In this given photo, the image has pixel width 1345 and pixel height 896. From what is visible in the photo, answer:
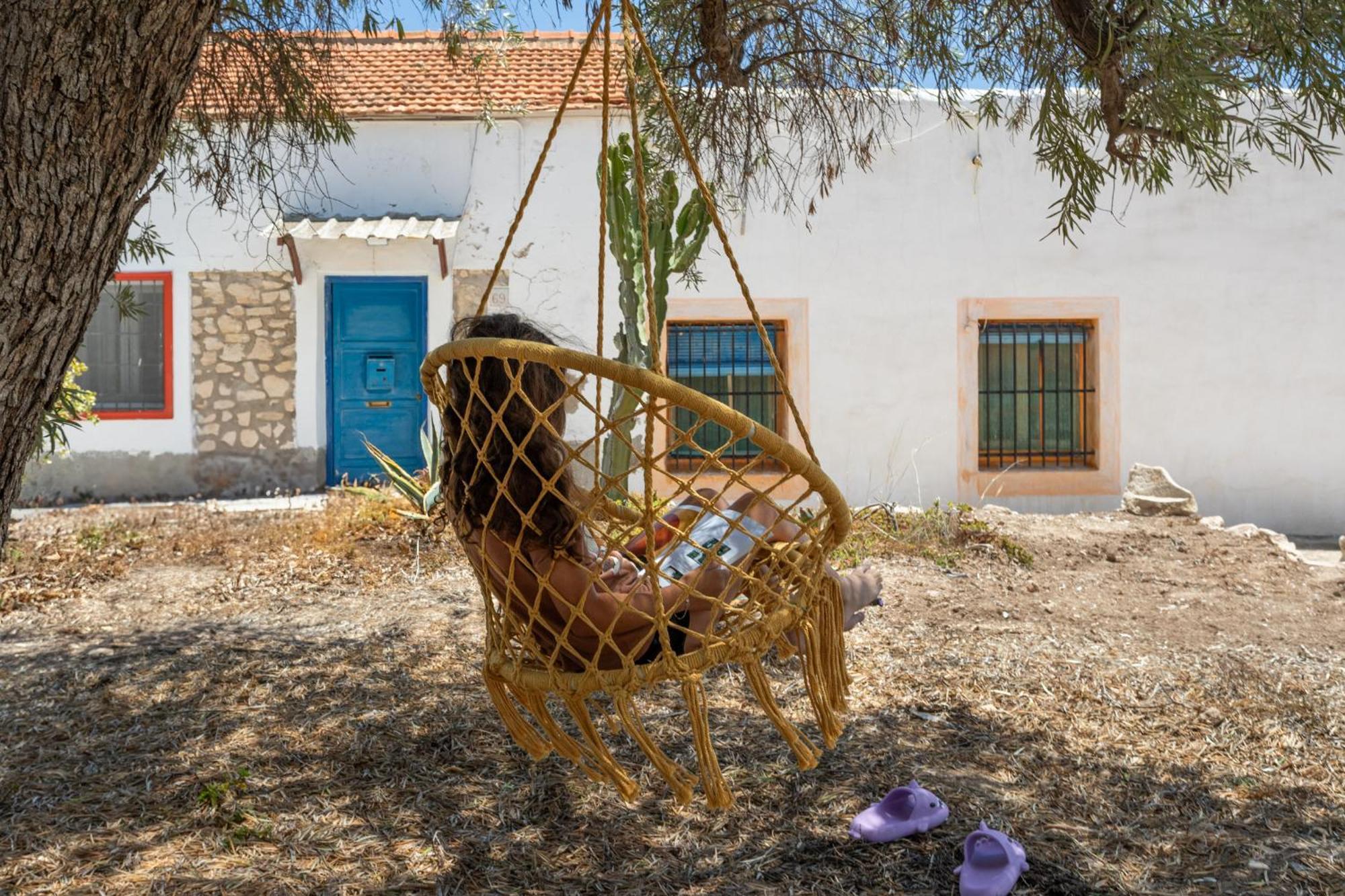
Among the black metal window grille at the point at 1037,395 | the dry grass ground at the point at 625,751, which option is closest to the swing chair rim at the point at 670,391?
the dry grass ground at the point at 625,751

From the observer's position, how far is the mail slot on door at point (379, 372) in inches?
365

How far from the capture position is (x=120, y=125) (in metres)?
1.84

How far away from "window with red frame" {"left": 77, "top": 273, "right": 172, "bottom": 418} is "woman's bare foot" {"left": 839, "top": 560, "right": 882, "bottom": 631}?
827cm

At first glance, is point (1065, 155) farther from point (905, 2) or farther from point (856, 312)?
point (856, 312)

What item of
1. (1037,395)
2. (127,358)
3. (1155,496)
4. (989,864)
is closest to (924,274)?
(1037,395)

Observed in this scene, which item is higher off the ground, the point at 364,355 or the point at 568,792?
the point at 364,355

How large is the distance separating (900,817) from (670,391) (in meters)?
1.35

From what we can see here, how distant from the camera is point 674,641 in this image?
7.51 ft

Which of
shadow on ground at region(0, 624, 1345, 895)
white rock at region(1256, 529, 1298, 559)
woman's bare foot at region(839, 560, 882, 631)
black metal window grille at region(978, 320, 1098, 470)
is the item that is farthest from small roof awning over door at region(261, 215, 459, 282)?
woman's bare foot at region(839, 560, 882, 631)

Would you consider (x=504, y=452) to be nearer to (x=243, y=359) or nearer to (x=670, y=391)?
(x=670, y=391)

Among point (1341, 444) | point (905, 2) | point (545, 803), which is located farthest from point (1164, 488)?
point (545, 803)

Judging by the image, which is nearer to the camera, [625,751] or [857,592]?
[857,592]

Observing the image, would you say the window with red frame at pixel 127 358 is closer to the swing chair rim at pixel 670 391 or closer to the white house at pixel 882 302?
the white house at pixel 882 302

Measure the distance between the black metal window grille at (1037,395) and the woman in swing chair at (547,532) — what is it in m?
7.50
